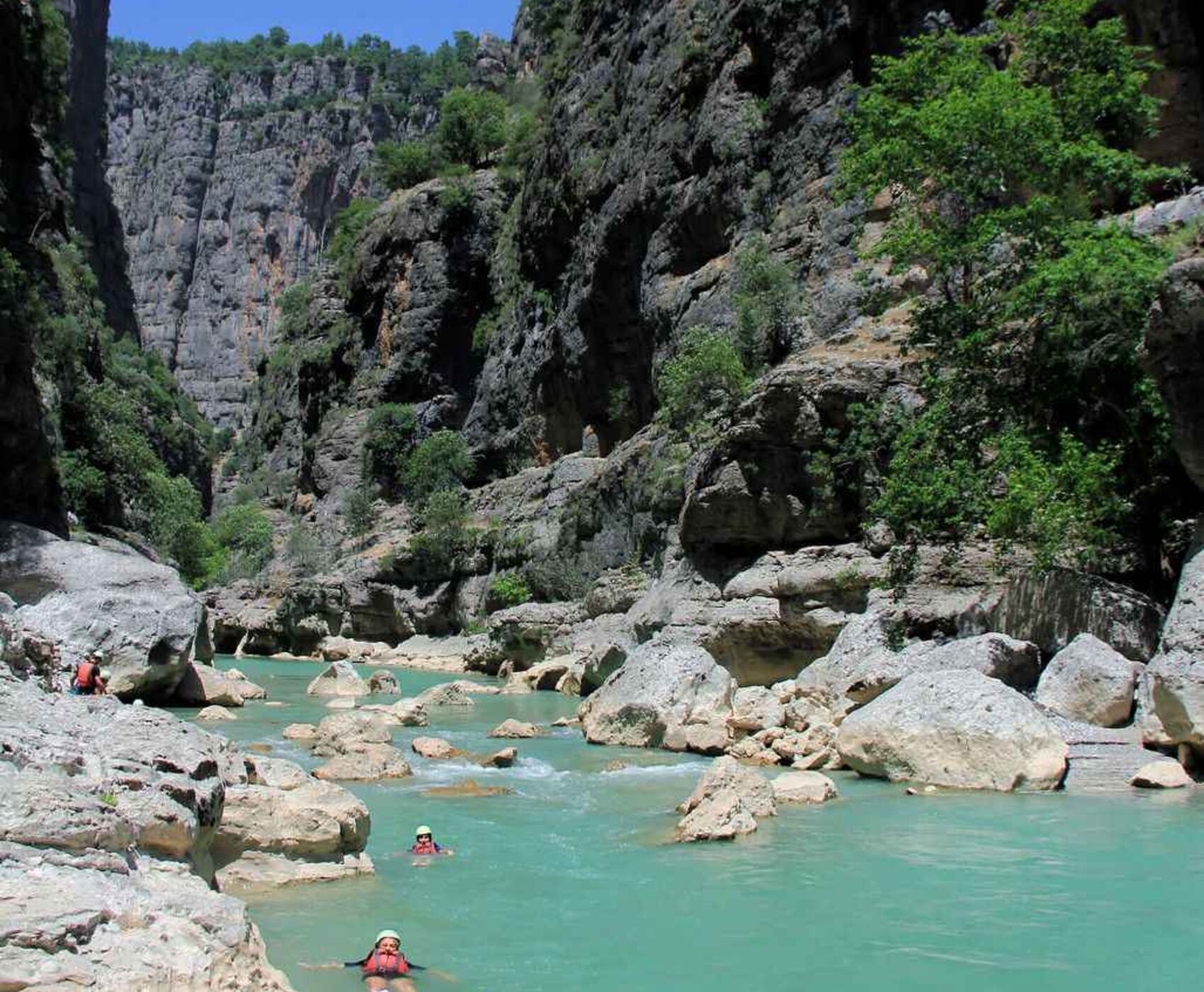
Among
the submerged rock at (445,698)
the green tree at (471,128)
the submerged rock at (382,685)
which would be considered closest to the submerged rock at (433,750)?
the submerged rock at (445,698)

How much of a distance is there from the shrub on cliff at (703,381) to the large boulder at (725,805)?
810 inches

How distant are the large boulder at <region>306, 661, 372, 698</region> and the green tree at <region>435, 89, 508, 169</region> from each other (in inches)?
1960

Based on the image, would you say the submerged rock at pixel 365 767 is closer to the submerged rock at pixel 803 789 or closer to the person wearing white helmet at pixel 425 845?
the person wearing white helmet at pixel 425 845

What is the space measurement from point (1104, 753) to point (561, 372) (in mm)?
40041

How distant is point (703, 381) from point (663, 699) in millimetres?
18027

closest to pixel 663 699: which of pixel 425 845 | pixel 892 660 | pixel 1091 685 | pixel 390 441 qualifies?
pixel 892 660

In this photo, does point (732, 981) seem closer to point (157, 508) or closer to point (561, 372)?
point (561, 372)

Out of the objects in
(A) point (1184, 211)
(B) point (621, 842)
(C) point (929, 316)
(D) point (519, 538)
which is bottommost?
(B) point (621, 842)

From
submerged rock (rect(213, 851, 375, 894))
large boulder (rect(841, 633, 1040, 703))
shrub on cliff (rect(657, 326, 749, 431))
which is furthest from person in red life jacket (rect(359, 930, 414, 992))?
shrub on cliff (rect(657, 326, 749, 431))

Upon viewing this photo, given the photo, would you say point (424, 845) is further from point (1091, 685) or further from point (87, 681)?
point (1091, 685)

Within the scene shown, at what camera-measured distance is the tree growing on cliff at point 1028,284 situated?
1770 cm

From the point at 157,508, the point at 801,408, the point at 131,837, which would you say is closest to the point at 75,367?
the point at 157,508

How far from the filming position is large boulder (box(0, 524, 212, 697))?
18.8 m

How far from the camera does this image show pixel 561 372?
5106 cm
